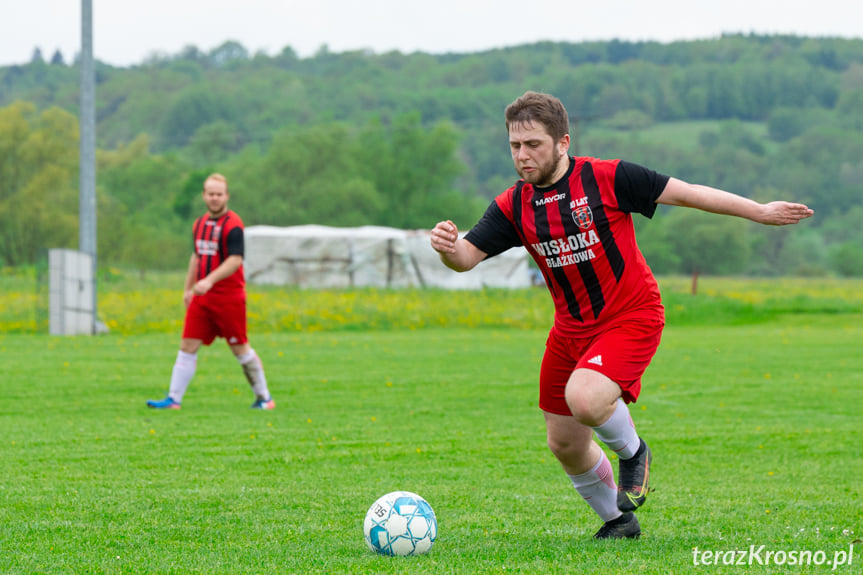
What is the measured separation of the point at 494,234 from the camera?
5.07 metres

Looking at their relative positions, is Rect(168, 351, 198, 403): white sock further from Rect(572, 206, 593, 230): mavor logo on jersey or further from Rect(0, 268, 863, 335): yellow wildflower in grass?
Rect(0, 268, 863, 335): yellow wildflower in grass

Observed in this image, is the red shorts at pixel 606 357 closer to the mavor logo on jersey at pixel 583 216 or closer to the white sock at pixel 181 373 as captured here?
the mavor logo on jersey at pixel 583 216

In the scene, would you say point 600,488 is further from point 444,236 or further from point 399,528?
point 444,236

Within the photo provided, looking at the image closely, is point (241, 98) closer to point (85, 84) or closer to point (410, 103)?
point (410, 103)

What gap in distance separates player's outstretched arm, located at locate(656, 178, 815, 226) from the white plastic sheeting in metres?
39.0

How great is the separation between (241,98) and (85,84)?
8386 cm

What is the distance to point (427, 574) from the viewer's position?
4.29 metres

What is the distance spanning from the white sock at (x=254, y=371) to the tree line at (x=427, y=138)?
138 ft

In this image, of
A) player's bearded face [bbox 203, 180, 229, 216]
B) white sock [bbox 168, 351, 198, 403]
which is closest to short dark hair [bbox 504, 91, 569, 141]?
player's bearded face [bbox 203, 180, 229, 216]

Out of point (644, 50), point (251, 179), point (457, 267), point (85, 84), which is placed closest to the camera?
point (457, 267)

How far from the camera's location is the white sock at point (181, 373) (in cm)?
1025

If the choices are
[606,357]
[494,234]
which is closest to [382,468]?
[494,234]

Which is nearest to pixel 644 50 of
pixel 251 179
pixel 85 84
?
pixel 251 179

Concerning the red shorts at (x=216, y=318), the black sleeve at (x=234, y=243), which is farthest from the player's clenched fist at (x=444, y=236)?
the red shorts at (x=216, y=318)
